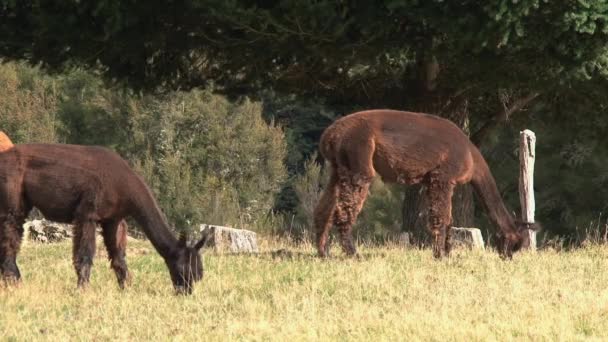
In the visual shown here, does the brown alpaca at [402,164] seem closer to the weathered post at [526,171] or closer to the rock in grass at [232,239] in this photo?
the weathered post at [526,171]

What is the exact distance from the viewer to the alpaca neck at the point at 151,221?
1202 cm

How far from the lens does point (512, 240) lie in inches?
594

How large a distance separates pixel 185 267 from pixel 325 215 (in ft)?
12.3

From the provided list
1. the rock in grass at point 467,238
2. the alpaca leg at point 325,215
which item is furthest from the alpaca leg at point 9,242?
the rock in grass at point 467,238

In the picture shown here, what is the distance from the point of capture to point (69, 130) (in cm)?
4216

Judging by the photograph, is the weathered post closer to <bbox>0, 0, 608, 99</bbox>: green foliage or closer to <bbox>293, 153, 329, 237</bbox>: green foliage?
<bbox>0, 0, 608, 99</bbox>: green foliage

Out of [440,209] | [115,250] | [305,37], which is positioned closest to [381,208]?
[305,37]

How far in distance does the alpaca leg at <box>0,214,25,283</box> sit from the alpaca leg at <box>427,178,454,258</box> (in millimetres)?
5364

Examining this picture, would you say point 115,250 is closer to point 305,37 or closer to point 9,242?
point 9,242

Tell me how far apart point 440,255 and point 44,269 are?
477 centimetres

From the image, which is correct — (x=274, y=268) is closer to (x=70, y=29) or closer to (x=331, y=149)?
(x=331, y=149)

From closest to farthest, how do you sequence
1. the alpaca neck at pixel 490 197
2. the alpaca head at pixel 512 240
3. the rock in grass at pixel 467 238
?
the alpaca head at pixel 512 240
the alpaca neck at pixel 490 197
the rock in grass at pixel 467 238

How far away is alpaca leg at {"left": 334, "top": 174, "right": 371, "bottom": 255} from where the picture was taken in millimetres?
14961

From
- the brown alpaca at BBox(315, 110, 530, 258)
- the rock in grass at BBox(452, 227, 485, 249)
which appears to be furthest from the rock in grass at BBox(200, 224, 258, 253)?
the brown alpaca at BBox(315, 110, 530, 258)
